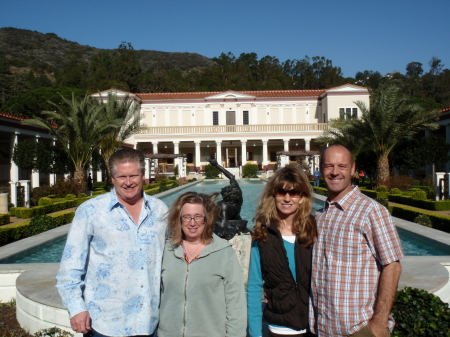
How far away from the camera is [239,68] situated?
6731 centimetres

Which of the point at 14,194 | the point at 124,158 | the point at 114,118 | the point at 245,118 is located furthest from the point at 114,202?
the point at 245,118

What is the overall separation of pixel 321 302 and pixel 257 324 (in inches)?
16.4

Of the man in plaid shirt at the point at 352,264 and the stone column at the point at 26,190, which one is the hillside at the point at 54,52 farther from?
the man in plaid shirt at the point at 352,264

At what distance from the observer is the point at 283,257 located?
2.27 m

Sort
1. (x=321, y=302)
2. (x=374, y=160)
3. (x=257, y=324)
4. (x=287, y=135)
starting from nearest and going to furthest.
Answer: (x=321, y=302) < (x=257, y=324) < (x=374, y=160) < (x=287, y=135)

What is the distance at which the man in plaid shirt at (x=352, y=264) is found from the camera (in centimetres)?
202

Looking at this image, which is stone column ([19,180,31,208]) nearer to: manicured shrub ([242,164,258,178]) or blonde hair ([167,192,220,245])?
blonde hair ([167,192,220,245])

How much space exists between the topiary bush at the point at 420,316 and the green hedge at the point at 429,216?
21.8 feet

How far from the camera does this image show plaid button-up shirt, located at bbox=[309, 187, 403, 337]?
2.06 m

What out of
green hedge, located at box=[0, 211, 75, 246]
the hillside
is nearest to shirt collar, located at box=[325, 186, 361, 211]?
green hedge, located at box=[0, 211, 75, 246]

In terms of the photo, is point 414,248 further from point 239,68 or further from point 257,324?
point 239,68

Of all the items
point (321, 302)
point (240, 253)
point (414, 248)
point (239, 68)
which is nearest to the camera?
point (321, 302)

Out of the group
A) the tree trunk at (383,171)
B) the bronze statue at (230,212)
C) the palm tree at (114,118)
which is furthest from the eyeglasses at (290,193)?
the palm tree at (114,118)

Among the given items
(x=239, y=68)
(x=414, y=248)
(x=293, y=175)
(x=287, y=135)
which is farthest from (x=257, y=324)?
(x=239, y=68)
